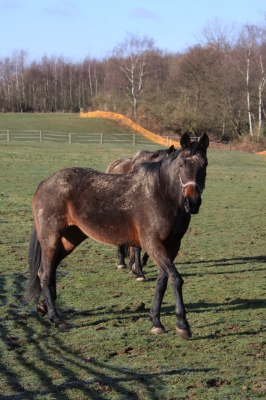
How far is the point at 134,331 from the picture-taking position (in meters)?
5.74

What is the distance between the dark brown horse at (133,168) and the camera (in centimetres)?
808

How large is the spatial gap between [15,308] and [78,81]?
104 metres

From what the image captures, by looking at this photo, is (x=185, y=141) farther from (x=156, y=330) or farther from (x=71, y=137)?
(x=71, y=137)

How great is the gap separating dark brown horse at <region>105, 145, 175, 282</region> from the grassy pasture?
207mm

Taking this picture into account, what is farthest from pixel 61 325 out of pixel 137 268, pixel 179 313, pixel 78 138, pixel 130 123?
pixel 130 123

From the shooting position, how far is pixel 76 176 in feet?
20.9

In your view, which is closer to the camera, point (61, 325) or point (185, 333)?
point (185, 333)

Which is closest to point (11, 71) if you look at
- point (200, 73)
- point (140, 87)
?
point (140, 87)

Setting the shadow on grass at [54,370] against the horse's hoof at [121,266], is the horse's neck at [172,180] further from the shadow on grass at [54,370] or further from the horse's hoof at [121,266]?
the horse's hoof at [121,266]

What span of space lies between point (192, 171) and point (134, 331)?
173 centimetres

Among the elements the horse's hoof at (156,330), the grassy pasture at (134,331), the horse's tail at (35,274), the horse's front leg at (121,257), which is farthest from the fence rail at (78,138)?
the horse's hoof at (156,330)

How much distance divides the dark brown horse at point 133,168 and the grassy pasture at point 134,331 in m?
0.21

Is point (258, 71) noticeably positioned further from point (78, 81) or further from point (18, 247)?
point (78, 81)

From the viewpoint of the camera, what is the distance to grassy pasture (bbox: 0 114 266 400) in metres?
4.34
